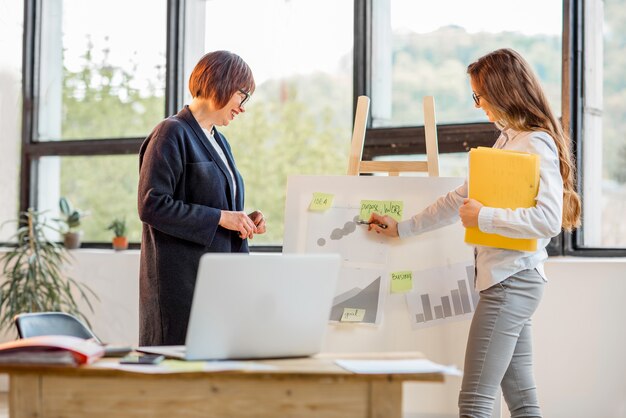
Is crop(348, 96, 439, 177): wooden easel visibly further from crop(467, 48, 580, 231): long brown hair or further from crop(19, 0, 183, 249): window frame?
crop(19, 0, 183, 249): window frame

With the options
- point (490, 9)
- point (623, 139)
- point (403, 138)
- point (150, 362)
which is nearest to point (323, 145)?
point (403, 138)

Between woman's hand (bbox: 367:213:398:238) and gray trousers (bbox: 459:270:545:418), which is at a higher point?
woman's hand (bbox: 367:213:398:238)

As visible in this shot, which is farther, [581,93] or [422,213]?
[581,93]

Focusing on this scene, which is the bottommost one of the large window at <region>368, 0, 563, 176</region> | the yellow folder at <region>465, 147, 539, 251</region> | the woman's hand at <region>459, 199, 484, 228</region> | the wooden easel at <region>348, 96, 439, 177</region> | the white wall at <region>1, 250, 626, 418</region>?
the white wall at <region>1, 250, 626, 418</region>

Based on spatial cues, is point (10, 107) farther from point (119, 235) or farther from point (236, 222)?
point (236, 222)

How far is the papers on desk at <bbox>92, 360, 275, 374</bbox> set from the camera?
1.68m

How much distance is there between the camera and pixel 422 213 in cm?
281

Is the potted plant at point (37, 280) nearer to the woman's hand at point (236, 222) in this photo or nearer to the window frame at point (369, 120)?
the window frame at point (369, 120)

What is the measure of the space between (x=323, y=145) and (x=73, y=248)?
1515 mm

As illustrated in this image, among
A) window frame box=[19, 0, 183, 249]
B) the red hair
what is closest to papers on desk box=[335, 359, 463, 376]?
the red hair

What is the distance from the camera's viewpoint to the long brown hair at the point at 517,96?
2.43 meters

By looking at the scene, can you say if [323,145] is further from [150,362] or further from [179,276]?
[150,362]

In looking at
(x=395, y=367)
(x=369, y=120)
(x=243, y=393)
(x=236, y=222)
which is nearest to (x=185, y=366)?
(x=243, y=393)

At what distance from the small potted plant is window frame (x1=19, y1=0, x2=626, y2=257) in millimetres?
109
